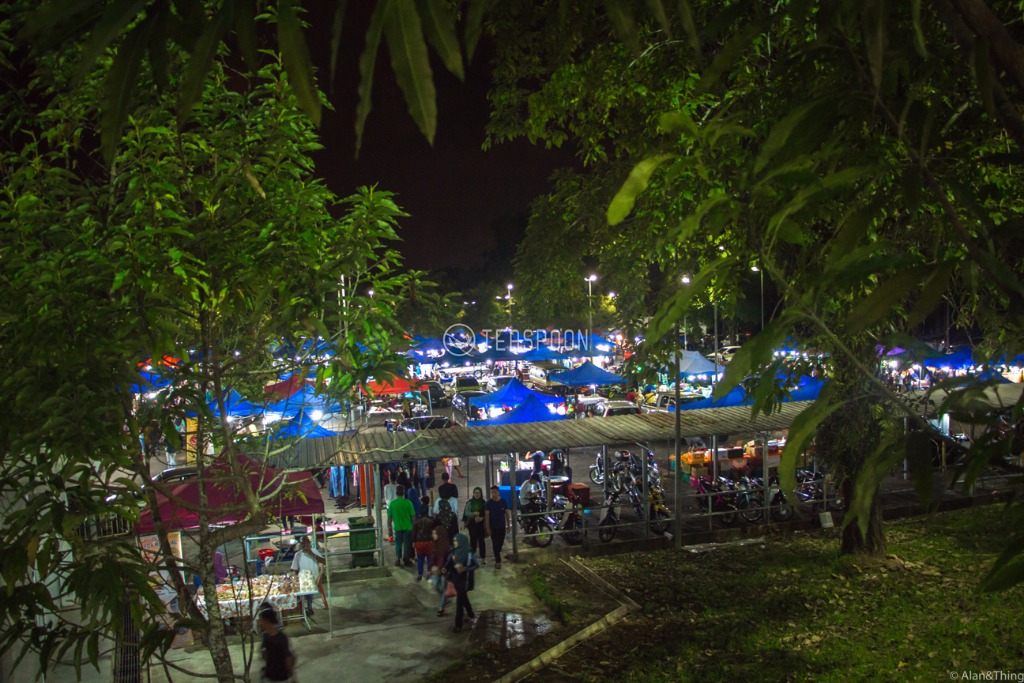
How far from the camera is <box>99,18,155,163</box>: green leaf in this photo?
1.24m

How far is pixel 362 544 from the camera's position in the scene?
523 inches

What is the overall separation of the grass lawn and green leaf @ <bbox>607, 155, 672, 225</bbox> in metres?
7.75

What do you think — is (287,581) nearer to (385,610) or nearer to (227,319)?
(385,610)

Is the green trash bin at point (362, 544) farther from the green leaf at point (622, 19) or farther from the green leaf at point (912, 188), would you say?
the green leaf at point (622, 19)

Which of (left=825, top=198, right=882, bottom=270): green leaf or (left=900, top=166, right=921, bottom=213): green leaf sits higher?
(left=900, top=166, right=921, bottom=213): green leaf

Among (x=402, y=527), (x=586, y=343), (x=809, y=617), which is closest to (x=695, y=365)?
(x=586, y=343)

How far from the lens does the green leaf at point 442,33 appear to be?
1.27m

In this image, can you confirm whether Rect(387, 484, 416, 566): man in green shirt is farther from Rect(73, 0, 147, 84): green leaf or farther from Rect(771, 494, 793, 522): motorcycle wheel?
Rect(73, 0, 147, 84): green leaf

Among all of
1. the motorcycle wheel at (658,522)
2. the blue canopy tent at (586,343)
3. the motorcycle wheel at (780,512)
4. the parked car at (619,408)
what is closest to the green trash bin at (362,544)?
the motorcycle wheel at (658,522)

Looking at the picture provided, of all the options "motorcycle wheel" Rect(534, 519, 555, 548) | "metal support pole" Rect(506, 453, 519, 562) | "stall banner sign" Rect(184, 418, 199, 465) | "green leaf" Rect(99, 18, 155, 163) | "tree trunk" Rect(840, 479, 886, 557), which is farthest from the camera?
"motorcycle wheel" Rect(534, 519, 555, 548)

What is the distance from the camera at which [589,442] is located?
14.4 meters

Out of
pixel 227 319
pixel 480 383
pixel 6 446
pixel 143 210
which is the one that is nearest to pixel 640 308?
pixel 227 319

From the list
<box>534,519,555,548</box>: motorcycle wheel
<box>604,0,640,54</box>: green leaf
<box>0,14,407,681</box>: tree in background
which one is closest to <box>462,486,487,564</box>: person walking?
<box>534,519,555,548</box>: motorcycle wheel

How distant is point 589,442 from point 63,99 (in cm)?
1119
